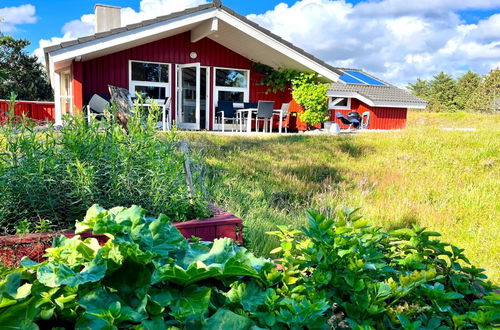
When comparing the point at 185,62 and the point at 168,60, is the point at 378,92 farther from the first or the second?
the point at 168,60

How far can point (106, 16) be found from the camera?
13602 mm

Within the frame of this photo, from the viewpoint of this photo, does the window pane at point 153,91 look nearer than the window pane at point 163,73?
Yes

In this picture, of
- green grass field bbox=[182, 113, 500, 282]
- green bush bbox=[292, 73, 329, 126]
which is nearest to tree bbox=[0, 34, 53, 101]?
green bush bbox=[292, 73, 329, 126]

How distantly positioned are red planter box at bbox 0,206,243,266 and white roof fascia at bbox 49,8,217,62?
8.60 metres

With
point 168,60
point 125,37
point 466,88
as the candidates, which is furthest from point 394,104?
point 466,88

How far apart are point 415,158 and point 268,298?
7511 mm

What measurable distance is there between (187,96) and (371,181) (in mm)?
8814

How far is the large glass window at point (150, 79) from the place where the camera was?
12.5 metres

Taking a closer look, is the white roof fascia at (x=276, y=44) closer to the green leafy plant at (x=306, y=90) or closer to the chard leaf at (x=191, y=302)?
the green leafy plant at (x=306, y=90)

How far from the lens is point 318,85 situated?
1304 cm

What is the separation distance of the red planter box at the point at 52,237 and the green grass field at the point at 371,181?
0.53 m

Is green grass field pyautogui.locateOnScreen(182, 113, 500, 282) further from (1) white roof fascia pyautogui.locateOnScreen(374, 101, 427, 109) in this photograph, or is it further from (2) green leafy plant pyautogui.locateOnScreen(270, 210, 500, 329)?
(1) white roof fascia pyautogui.locateOnScreen(374, 101, 427, 109)

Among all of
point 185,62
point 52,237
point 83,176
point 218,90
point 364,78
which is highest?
point 364,78

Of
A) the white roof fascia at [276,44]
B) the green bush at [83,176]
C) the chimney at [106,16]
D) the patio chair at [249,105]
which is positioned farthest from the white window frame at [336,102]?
the green bush at [83,176]
